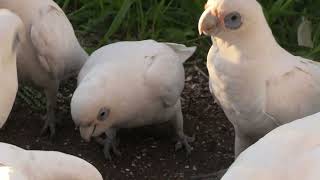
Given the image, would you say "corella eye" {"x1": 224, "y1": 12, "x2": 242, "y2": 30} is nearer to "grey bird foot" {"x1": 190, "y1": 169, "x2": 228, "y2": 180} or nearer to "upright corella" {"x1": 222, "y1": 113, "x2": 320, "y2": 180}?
"upright corella" {"x1": 222, "y1": 113, "x2": 320, "y2": 180}

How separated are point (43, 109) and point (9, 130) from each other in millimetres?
247

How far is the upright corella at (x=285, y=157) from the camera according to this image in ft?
8.25

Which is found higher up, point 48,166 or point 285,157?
point 285,157

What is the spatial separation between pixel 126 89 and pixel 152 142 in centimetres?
43

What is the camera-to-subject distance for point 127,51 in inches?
147

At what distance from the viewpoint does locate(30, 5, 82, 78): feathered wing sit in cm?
369

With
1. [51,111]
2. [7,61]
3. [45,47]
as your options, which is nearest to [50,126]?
[51,111]

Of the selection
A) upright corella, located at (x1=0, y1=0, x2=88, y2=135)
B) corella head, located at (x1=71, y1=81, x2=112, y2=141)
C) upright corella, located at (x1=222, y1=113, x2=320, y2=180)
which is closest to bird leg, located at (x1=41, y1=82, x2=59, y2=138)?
upright corella, located at (x1=0, y1=0, x2=88, y2=135)

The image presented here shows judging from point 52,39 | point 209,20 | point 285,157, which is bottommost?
point 52,39

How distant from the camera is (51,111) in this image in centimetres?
395

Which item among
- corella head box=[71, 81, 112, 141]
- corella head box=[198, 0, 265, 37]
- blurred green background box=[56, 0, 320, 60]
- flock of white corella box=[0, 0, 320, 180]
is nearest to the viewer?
flock of white corella box=[0, 0, 320, 180]

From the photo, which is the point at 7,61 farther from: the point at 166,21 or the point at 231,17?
the point at 166,21

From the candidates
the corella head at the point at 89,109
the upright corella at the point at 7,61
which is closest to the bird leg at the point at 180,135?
the corella head at the point at 89,109

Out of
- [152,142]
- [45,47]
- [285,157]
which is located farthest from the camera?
[152,142]
